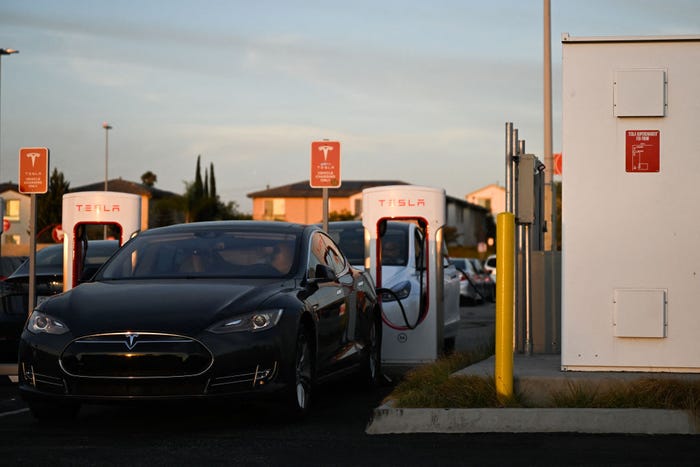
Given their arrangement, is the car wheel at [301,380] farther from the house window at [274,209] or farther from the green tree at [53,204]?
the house window at [274,209]

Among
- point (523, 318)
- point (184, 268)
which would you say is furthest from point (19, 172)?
point (523, 318)

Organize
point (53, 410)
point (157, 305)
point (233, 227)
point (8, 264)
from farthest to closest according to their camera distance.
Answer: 1. point (8, 264)
2. point (233, 227)
3. point (53, 410)
4. point (157, 305)

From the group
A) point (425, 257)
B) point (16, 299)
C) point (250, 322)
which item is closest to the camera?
point (250, 322)

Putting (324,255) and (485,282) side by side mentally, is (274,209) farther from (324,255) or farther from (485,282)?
(324,255)

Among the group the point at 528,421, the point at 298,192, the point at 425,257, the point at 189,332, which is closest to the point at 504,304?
the point at 528,421

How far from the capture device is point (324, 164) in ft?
43.6

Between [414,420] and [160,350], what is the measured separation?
1669 millimetres

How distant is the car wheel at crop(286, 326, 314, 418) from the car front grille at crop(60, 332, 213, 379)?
66 cm

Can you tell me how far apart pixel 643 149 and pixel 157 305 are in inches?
141

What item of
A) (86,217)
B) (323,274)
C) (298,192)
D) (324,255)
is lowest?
(323,274)

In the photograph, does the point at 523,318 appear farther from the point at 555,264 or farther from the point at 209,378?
the point at 209,378

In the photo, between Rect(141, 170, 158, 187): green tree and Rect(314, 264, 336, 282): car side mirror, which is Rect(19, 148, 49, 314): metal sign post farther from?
Rect(141, 170, 158, 187): green tree

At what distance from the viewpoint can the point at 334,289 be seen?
9844 millimetres

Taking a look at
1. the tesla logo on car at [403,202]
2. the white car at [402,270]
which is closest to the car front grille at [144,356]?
the white car at [402,270]
